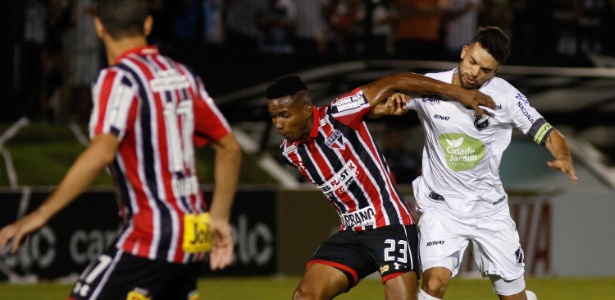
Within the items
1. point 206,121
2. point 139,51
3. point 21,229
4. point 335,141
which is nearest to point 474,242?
point 335,141

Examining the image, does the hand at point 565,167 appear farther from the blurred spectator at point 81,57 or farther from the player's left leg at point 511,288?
the blurred spectator at point 81,57

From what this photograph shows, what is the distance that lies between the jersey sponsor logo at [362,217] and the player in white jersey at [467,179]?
548 millimetres

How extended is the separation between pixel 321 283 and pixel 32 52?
950 centimetres

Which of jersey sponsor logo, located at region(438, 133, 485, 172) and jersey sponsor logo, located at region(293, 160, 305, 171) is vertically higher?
jersey sponsor logo, located at region(293, 160, 305, 171)

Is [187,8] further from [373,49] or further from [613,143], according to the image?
[613,143]

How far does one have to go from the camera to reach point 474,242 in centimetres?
758

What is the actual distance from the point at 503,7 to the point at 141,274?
12550 mm

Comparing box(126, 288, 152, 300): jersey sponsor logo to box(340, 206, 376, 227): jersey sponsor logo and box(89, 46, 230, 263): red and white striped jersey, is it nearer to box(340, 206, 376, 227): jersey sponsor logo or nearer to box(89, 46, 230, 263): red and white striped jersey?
box(89, 46, 230, 263): red and white striped jersey

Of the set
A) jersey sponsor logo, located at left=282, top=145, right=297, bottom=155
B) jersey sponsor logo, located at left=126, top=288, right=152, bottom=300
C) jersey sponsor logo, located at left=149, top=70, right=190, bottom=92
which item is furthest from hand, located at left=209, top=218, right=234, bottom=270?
jersey sponsor logo, located at left=282, top=145, right=297, bottom=155

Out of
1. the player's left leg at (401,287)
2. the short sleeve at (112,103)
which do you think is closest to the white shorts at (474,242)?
the player's left leg at (401,287)

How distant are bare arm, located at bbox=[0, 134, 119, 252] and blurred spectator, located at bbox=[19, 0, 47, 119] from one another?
1093 cm

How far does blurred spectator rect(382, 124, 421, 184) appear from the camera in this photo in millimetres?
15281

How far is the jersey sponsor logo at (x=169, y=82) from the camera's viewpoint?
485 cm

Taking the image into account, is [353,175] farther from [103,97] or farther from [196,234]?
[103,97]
